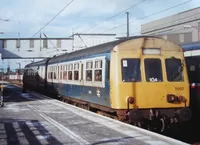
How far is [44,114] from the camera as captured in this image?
13672 mm

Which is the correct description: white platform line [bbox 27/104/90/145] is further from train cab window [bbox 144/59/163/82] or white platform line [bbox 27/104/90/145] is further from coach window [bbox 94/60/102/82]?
train cab window [bbox 144/59/163/82]

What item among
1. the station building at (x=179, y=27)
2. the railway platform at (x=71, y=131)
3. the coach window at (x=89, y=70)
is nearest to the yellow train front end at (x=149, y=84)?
the railway platform at (x=71, y=131)

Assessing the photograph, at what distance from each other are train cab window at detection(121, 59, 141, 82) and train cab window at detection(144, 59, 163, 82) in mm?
296

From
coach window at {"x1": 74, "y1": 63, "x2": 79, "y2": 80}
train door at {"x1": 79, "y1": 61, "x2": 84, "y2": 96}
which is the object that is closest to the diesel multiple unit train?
train door at {"x1": 79, "y1": 61, "x2": 84, "y2": 96}

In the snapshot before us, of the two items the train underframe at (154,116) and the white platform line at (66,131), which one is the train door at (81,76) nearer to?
the white platform line at (66,131)

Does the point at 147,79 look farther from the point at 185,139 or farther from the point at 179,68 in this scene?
the point at 185,139

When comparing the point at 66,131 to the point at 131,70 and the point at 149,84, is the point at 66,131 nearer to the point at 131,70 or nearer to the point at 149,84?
the point at 131,70

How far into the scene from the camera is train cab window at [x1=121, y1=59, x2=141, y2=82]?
1096 cm

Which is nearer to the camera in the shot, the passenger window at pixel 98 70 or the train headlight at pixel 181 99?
the train headlight at pixel 181 99

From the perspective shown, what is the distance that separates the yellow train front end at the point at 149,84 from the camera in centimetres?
1077

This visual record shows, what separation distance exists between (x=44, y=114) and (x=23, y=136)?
460cm

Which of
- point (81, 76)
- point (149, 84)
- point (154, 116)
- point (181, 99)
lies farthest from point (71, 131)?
point (81, 76)

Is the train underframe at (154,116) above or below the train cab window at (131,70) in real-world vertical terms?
below

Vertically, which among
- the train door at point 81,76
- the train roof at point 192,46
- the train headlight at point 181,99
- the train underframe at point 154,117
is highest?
the train roof at point 192,46
